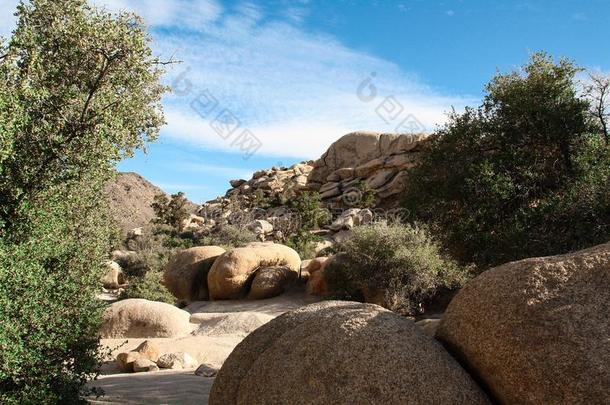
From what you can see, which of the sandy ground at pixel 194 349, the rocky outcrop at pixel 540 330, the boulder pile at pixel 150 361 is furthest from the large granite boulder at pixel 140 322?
the rocky outcrop at pixel 540 330

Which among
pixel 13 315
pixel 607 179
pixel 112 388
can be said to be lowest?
pixel 112 388

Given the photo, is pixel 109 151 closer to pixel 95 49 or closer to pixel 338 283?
pixel 95 49

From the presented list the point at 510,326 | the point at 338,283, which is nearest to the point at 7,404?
the point at 510,326

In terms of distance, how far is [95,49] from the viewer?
910 cm

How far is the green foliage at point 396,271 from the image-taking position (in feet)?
75.5

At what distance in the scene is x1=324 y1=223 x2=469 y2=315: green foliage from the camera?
2300 centimetres

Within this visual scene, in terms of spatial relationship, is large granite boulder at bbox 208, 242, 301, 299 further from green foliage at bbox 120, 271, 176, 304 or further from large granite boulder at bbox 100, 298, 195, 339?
large granite boulder at bbox 100, 298, 195, 339

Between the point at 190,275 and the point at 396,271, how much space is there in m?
11.7

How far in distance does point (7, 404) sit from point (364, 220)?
38.6 metres

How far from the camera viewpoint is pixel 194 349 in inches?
689

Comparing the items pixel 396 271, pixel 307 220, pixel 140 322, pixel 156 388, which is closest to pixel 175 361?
pixel 156 388

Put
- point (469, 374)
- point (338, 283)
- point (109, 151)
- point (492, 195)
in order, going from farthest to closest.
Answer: point (338, 283) → point (492, 195) → point (109, 151) → point (469, 374)

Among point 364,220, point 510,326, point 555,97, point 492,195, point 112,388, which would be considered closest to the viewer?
point 510,326

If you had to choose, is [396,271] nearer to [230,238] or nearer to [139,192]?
[230,238]
